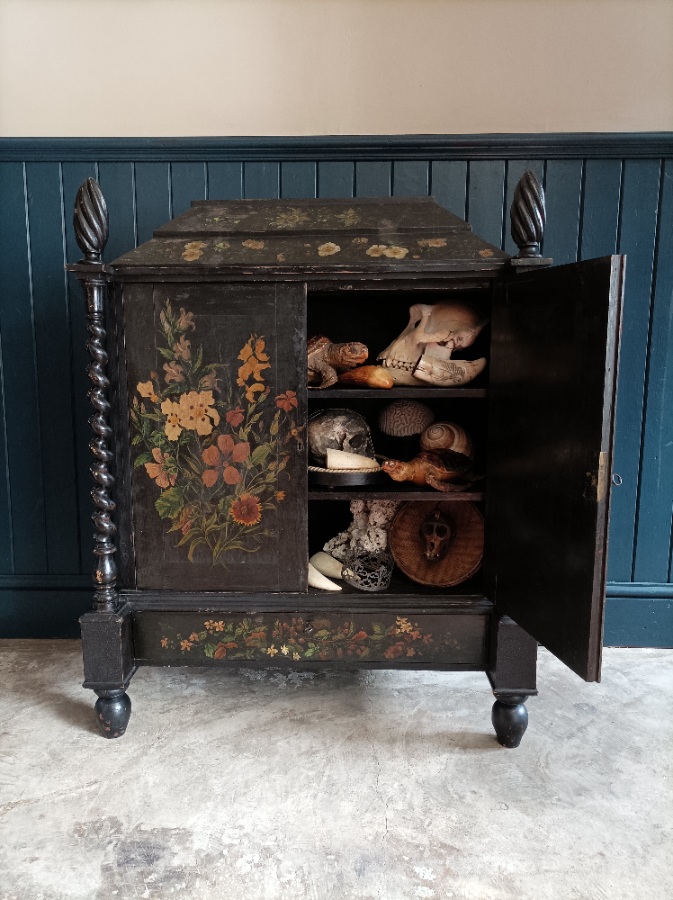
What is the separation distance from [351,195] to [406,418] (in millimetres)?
868

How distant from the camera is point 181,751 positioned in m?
1.82

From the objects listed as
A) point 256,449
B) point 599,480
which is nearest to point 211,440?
point 256,449

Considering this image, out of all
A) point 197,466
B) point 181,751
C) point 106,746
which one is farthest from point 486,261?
point 106,746

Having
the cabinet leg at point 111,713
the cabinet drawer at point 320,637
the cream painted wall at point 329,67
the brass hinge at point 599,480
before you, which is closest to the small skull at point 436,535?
the cabinet drawer at point 320,637

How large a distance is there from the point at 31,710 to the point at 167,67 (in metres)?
2.22

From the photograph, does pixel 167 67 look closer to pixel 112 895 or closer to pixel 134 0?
pixel 134 0

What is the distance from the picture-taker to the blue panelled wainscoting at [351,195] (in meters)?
2.35

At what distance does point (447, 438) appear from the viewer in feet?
6.59

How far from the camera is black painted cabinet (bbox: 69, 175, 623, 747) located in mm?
1790

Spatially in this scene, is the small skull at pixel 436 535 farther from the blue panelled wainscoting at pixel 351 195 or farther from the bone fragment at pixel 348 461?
the blue panelled wainscoting at pixel 351 195

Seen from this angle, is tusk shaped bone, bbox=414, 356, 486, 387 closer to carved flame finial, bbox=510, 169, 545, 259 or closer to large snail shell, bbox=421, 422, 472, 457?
large snail shell, bbox=421, 422, 472, 457

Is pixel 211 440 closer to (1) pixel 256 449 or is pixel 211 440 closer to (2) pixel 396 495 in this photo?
(1) pixel 256 449

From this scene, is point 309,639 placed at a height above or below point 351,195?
below

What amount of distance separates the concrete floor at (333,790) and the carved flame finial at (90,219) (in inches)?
53.9
